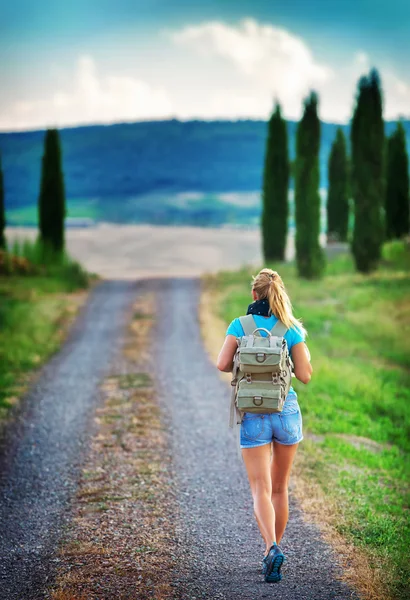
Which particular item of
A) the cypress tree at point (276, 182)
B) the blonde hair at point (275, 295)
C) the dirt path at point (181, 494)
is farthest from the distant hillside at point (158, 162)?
the blonde hair at point (275, 295)

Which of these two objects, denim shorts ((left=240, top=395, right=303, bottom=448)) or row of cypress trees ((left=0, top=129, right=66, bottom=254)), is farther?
row of cypress trees ((left=0, top=129, right=66, bottom=254))

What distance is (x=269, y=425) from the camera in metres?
4.48

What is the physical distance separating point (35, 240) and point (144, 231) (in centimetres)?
1697

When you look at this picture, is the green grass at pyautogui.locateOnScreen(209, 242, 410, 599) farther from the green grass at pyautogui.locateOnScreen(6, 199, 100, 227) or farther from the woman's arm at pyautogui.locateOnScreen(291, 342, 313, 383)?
the green grass at pyautogui.locateOnScreen(6, 199, 100, 227)

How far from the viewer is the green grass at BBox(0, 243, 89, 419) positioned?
1225 cm

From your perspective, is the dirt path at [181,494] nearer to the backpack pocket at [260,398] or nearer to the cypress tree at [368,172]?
the backpack pocket at [260,398]

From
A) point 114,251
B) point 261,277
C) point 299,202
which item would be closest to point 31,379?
point 261,277

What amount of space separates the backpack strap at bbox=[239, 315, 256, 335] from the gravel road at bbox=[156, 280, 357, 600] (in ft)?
5.31

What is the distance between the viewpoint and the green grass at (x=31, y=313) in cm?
1225

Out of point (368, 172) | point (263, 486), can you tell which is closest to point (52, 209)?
point (368, 172)

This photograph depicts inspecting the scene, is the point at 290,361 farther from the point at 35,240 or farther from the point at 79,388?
the point at 35,240

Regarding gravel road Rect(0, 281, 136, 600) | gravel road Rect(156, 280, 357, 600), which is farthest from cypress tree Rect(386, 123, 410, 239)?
gravel road Rect(156, 280, 357, 600)

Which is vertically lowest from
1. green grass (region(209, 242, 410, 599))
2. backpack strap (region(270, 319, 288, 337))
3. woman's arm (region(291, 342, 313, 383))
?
green grass (region(209, 242, 410, 599))

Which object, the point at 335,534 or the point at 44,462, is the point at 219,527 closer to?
the point at 335,534
